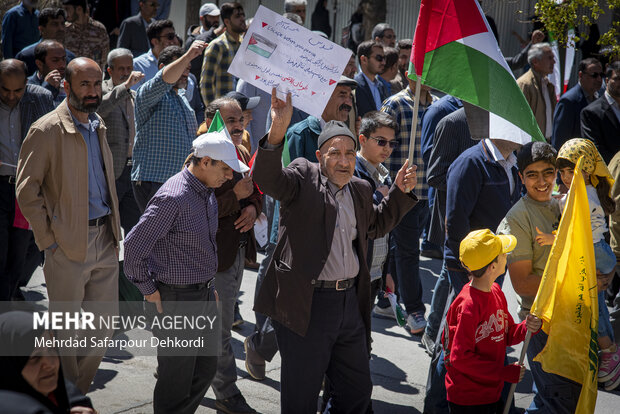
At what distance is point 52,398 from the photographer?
310 cm

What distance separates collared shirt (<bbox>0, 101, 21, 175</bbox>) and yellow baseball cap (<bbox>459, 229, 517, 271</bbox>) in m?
3.95

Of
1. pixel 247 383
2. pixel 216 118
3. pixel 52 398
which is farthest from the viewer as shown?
pixel 247 383

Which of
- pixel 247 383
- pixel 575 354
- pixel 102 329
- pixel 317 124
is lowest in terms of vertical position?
pixel 247 383

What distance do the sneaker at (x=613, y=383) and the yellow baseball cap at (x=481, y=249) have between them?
7.76ft

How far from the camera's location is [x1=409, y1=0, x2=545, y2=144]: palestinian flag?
4.79 meters

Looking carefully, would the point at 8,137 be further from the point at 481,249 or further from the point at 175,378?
the point at 481,249

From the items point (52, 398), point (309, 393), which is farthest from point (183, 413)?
point (52, 398)

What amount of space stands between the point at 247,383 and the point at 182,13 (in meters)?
15.3

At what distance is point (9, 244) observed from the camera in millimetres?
6578

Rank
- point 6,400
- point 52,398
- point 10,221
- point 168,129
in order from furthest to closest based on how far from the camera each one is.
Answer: point 168,129 → point 10,221 → point 52,398 → point 6,400

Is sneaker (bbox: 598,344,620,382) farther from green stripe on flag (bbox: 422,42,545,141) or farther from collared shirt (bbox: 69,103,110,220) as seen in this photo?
collared shirt (bbox: 69,103,110,220)

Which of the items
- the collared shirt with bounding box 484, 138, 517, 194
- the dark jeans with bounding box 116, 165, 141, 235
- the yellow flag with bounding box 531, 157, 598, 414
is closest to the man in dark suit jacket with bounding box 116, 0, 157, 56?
the dark jeans with bounding box 116, 165, 141, 235

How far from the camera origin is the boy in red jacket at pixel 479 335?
4418 mm

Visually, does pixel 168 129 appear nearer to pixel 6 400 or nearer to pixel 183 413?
pixel 183 413
